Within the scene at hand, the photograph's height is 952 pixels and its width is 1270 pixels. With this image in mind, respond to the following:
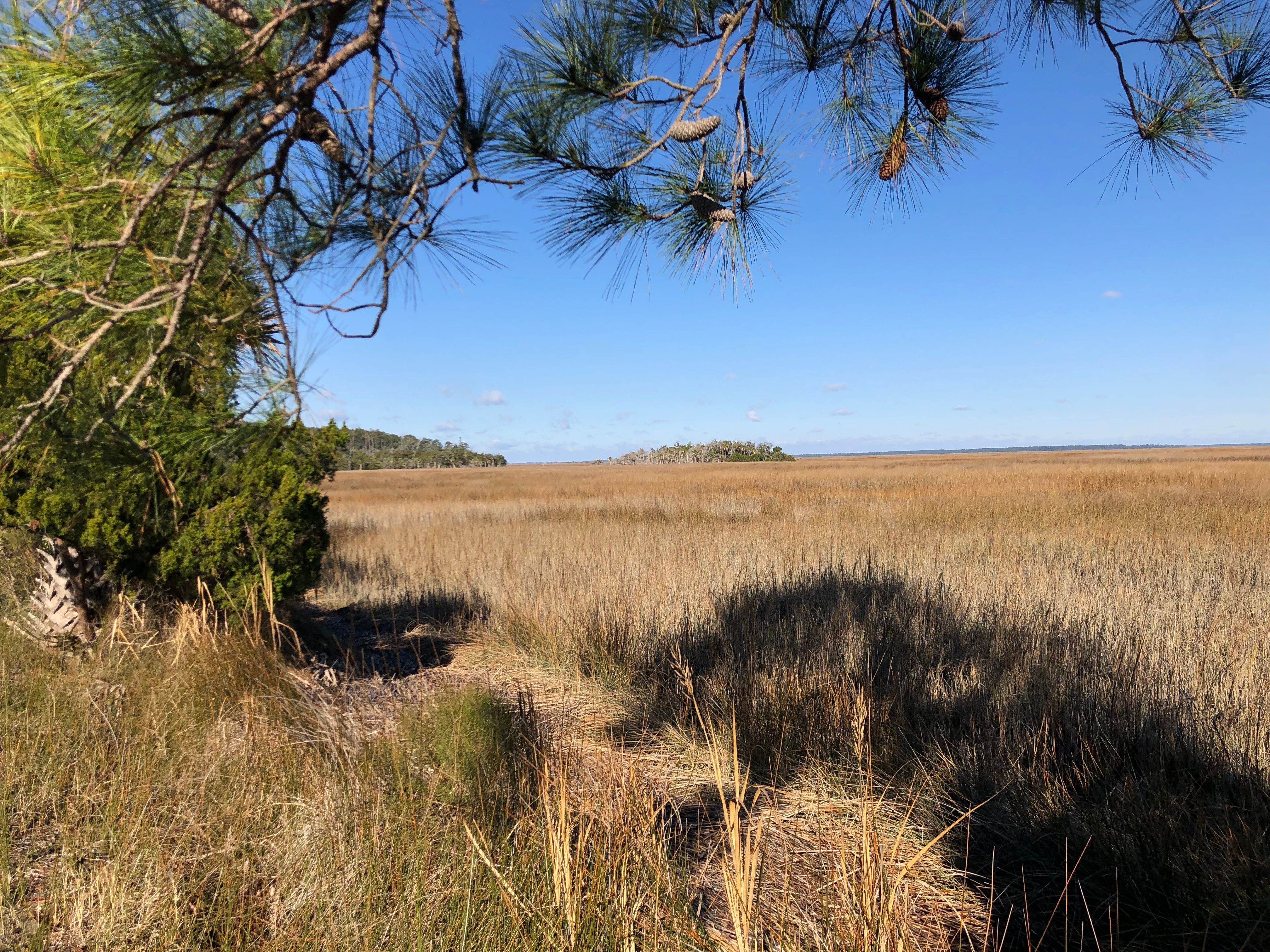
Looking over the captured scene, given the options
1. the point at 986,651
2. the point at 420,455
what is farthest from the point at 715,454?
the point at 986,651

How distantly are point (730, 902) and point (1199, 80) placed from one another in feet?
12.8

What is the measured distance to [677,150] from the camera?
8.70 feet

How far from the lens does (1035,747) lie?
2.56 meters

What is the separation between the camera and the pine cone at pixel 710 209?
2172 mm

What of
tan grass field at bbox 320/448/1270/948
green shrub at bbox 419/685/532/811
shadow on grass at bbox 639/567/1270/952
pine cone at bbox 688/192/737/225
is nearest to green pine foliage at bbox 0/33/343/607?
green shrub at bbox 419/685/532/811

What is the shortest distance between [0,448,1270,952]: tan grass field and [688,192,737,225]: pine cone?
1.48 metres

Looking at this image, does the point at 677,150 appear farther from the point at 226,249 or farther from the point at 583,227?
the point at 226,249

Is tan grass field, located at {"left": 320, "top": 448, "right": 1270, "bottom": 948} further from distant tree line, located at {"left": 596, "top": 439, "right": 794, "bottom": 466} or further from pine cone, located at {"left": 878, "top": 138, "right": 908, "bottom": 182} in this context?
distant tree line, located at {"left": 596, "top": 439, "right": 794, "bottom": 466}

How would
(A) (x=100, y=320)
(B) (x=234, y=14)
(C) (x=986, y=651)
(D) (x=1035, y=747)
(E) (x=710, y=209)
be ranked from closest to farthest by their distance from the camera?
(B) (x=234, y=14) < (A) (x=100, y=320) < (E) (x=710, y=209) < (D) (x=1035, y=747) < (C) (x=986, y=651)

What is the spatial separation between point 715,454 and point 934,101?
71415 millimetres

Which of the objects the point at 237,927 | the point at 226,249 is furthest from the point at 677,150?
the point at 237,927

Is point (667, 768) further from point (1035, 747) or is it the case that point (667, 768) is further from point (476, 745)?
point (1035, 747)

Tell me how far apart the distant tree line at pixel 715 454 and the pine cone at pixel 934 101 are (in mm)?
61930

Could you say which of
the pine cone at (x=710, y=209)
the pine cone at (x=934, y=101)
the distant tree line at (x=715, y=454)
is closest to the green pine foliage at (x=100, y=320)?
the pine cone at (x=710, y=209)
